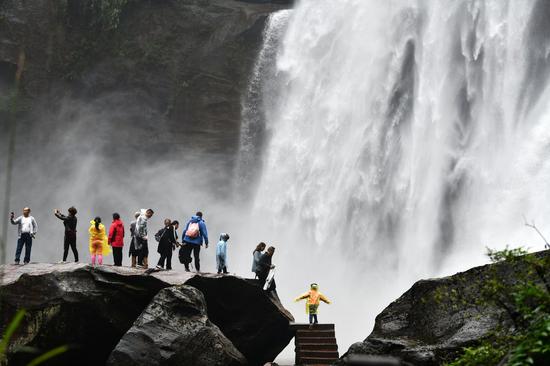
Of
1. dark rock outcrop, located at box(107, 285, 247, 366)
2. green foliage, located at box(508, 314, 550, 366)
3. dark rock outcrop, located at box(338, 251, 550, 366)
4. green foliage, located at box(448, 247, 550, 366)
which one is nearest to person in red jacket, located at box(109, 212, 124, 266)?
dark rock outcrop, located at box(107, 285, 247, 366)

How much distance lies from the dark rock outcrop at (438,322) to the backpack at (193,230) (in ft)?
16.9

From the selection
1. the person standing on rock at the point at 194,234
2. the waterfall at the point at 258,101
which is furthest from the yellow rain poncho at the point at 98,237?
the waterfall at the point at 258,101

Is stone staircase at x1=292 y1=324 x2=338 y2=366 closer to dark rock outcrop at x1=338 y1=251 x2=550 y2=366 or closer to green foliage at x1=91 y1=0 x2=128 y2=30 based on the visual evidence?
dark rock outcrop at x1=338 y1=251 x2=550 y2=366

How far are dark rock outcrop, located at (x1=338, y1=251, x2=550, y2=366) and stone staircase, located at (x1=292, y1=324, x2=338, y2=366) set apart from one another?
244 centimetres

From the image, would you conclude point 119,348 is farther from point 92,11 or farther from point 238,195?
point 92,11

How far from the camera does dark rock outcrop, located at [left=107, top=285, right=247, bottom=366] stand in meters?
12.7

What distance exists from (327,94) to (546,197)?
1227 centimetres

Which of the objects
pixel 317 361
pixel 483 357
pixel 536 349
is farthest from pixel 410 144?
pixel 536 349

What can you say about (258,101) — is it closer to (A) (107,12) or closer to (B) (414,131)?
(A) (107,12)

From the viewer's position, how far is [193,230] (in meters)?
15.2

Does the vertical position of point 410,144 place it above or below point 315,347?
above

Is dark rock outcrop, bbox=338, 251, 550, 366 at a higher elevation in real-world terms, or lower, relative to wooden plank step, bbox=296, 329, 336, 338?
lower

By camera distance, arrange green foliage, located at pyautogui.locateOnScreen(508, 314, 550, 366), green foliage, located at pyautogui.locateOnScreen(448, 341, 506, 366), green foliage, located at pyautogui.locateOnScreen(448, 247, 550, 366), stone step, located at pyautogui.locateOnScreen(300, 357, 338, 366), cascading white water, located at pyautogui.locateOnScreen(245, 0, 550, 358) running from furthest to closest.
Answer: cascading white water, located at pyautogui.locateOnScreen(245, 0, 550, 358)
stone step, located at pyautogui.locateOnScreen(300, 357, 338, 366)
green foliage, located at pyautogui.locateOnScreen(448, 341, 506, 366)
green foliage, located at pyautogui.locateOnScreen(448, 247, 550, 366)
green foliage, located at pyautogui.locateOnScreen(508, 314, 550, 366)

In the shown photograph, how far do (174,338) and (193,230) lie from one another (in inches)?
118
